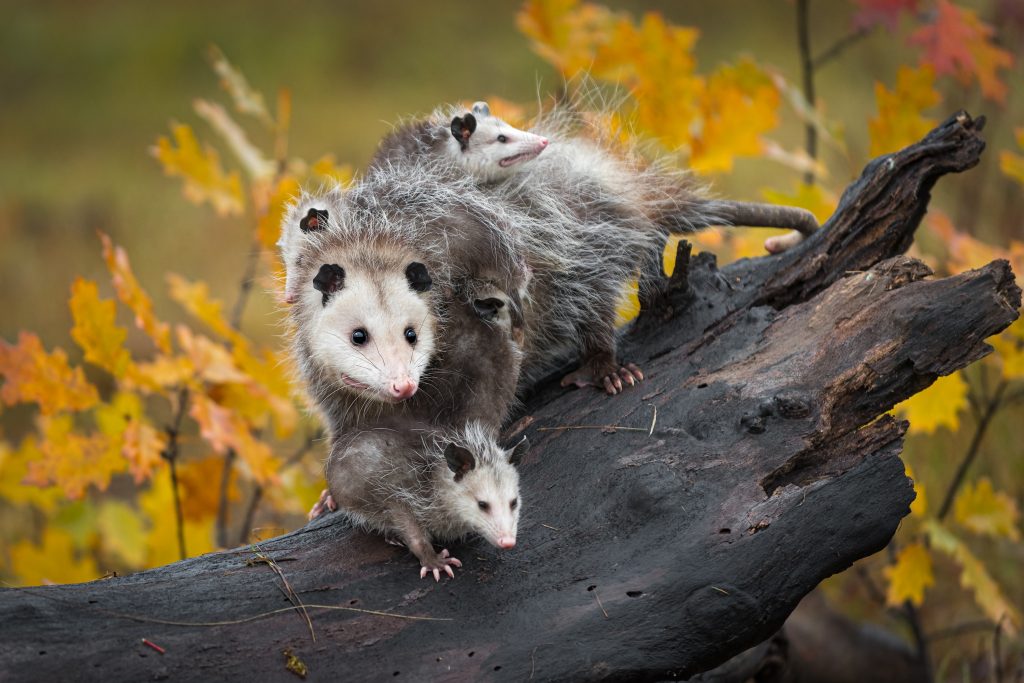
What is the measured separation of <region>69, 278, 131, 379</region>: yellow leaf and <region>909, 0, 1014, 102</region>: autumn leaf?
2.65 meters

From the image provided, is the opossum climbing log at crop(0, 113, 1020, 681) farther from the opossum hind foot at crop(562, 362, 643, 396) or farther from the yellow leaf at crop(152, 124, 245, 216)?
the yellow leaf at crop(152, 124, 245, 216)

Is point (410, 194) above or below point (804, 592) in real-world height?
above

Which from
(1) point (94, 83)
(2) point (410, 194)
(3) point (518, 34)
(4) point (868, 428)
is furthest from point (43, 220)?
(4) point (868, 428)

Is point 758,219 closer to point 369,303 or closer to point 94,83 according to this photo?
point 369,303

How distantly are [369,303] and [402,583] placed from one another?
1.96 ft

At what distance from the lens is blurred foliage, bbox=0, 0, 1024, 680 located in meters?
3.13

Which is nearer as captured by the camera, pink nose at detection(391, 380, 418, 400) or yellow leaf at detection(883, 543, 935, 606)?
pink nose at detection(391, 380, 418, 400)

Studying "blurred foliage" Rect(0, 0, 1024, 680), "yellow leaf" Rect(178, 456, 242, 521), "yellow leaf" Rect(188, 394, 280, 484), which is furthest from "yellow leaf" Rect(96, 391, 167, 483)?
"yellow leaf" Rect(178, 456, 242, 521)

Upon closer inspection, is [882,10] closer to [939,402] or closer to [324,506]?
[939,402]

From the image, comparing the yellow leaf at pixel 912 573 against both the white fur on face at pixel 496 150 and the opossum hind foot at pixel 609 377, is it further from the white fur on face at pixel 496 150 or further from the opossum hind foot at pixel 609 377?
the white fur on face at pixel 496 150

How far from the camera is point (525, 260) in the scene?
2633 millimetres

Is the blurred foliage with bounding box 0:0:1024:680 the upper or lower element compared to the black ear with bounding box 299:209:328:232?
upper

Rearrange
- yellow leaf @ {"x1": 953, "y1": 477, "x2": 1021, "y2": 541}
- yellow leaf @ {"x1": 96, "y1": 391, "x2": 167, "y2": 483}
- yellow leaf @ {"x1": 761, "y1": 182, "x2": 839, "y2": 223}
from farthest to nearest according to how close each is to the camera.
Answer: yellow leaf @ {"x1": 953, "y1": 477, "x2": 1021, "y2": 541}, yellow leaf @ {"x1": 761, "y1": 182, "x2": 839, "y2": 223}, yellow leaf @ {"x1": 96, "y1": 391, "x2": 167, "y2": 483}

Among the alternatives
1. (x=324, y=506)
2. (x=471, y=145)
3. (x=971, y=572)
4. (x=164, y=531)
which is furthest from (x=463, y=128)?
(x=971, y=572)
